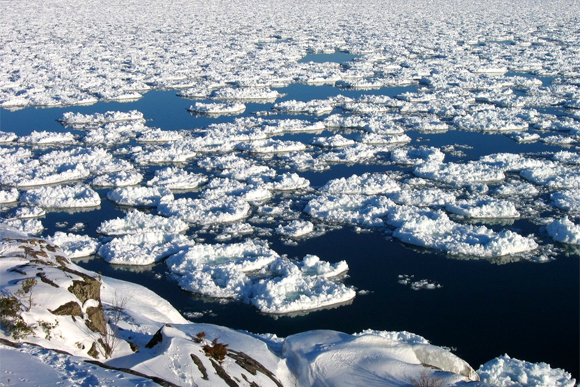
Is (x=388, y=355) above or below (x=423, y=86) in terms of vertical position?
above

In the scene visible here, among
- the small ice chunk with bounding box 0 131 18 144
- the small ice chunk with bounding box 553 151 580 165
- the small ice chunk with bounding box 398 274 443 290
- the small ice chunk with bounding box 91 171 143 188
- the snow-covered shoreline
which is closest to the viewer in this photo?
the snow-covered shoreline

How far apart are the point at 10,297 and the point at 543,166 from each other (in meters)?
11.5

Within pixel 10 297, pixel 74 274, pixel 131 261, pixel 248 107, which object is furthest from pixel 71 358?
pixel 248 107

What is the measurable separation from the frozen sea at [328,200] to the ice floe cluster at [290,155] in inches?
2.1

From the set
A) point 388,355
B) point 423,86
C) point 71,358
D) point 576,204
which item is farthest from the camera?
point 423,86

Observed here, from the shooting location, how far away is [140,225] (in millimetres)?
11859

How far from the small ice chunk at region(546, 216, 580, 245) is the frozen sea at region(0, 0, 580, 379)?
24mm

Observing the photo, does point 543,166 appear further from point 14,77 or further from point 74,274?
point 14,77

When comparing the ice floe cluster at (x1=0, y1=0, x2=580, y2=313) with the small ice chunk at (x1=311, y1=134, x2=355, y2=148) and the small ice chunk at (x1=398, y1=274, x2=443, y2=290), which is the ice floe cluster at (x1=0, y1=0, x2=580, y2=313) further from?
the small ice chunk at (x1=398, y1=274, x2=443, y2=290)

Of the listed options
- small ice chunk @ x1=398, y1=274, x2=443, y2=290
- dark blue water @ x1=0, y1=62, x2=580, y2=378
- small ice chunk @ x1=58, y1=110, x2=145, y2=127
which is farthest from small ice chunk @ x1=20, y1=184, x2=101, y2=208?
small ice chunk @ x1=398, y1=274, x2=443, y2=290

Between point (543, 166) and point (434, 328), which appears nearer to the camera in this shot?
point (434, 328)

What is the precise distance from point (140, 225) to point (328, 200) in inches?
138

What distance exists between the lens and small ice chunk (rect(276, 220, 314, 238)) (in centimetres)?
→ 1160

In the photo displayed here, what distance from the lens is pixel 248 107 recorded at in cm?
2080
